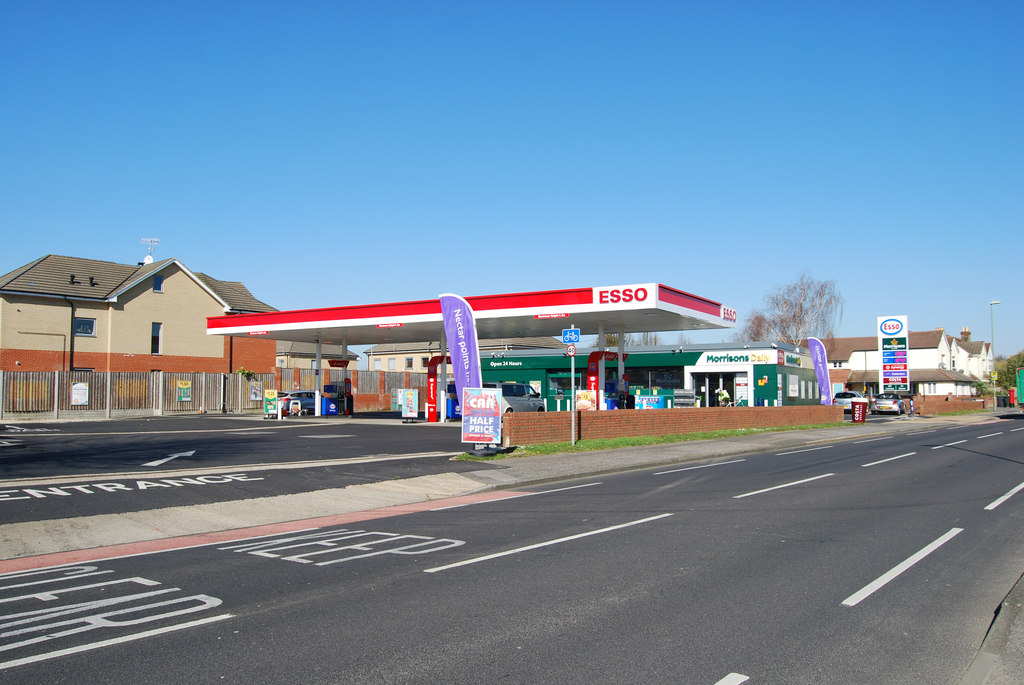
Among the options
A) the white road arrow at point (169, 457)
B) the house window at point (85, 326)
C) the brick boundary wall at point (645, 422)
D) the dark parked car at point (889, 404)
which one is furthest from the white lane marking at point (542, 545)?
the dark parked car at point (889, 404)

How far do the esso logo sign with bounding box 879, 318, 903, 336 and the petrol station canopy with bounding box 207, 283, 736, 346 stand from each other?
16161mm

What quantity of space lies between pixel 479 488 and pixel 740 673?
33.1 ft

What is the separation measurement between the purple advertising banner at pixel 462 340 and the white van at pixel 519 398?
8851 millimetres

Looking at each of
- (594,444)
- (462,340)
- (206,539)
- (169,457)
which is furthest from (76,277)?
(206,539)

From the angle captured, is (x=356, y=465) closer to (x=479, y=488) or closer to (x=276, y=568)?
(x=479, y=488)

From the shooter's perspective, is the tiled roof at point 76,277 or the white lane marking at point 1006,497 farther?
the tiled roof at point 76,277

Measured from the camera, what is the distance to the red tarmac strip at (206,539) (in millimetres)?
8758

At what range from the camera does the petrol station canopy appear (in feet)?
93.6

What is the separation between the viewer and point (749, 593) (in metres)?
6.96

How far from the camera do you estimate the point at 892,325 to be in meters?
45.7

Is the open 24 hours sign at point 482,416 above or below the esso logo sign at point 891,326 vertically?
below

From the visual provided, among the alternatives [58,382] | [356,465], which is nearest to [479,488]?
[356,465]

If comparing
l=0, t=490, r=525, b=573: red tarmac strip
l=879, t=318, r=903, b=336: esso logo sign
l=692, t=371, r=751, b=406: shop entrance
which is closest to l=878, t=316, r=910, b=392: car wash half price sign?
l=879, t=318, r=903, b=336: esso logo sign

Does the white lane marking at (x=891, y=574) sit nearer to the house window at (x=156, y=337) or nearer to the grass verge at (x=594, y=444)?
the grass verge at (x=594, y=444)
